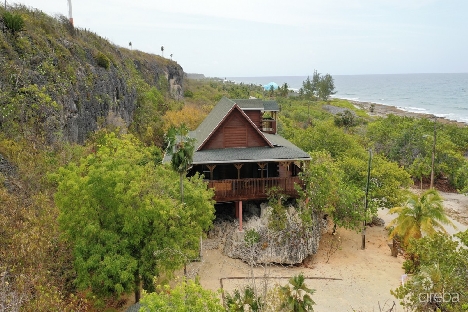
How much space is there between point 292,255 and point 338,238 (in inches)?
227

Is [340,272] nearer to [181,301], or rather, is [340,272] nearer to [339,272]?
[339,272]

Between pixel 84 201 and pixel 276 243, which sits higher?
pixel 84 201

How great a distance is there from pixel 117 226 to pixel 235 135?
38.2 ft

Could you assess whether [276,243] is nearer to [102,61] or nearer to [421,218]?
[421,218]

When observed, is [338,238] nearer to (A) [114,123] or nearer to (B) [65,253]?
(B) [65,253]

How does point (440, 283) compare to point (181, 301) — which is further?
point (440, 283)

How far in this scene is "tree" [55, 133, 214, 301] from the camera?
13609 millimetres

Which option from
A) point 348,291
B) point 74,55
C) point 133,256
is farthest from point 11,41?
point 348,291

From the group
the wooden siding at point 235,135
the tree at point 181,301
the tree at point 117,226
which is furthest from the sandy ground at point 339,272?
the tree at point 181,301

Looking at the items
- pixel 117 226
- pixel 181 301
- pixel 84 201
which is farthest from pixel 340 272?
pixel 84 201

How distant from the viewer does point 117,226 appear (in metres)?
14.7

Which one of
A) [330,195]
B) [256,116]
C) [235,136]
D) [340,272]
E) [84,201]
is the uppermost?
[256,116]

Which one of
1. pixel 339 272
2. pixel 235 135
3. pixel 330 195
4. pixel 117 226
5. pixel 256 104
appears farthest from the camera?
pixel 256 104

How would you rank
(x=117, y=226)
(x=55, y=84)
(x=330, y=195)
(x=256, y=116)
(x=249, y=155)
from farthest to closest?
(x=256, y=116)
(x=55, y=84)
(x=330, y=195)
(x=249, y=155)
(x=117, y=226)
